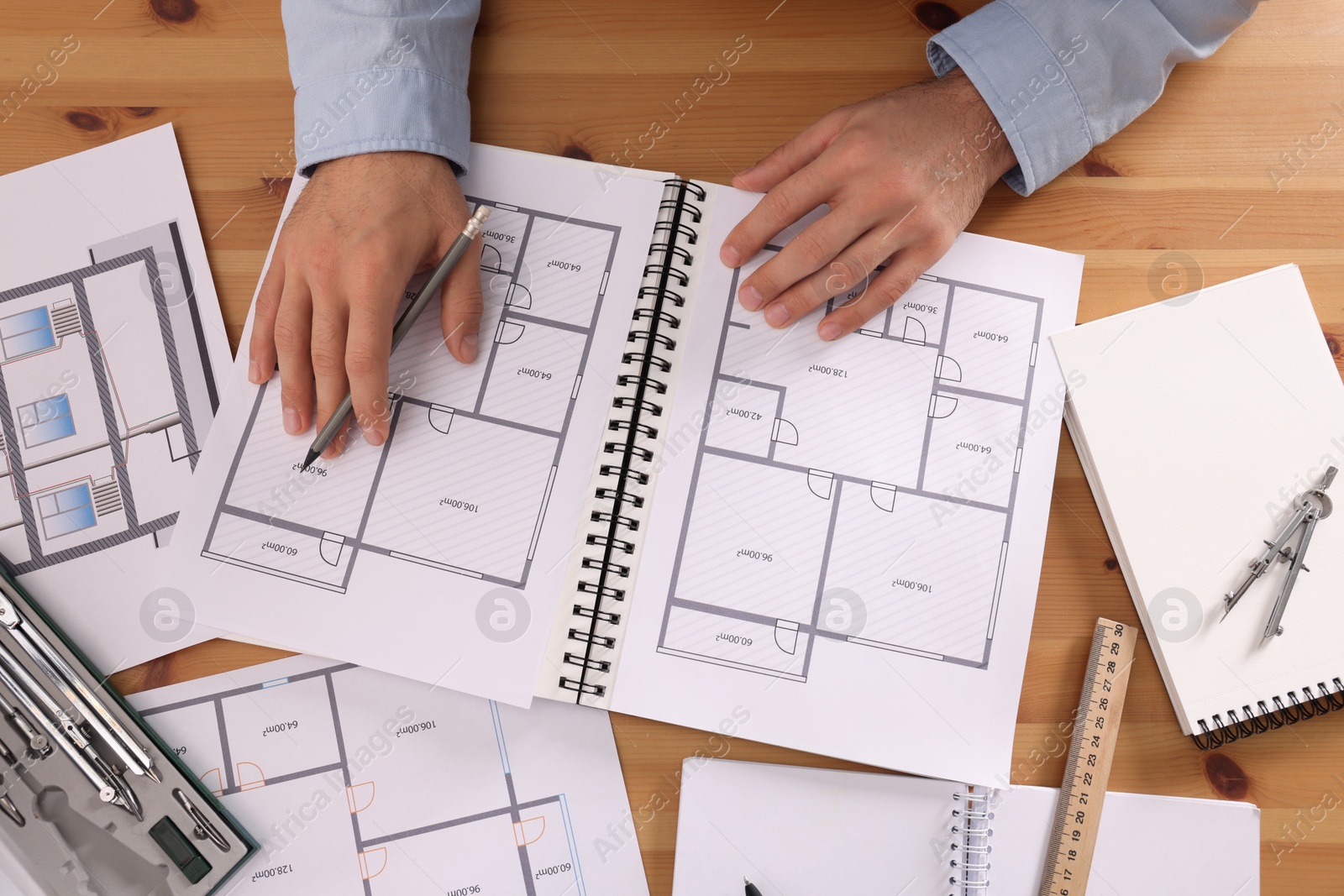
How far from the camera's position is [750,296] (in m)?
0.77

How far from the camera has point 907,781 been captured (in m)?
Answer: 0.70

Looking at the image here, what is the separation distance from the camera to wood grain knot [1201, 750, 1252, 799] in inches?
27.5

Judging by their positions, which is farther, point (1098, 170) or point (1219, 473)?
point (1098, 170)

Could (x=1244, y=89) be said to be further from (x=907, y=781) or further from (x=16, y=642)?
(x=16, y=642)

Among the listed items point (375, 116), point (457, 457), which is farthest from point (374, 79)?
point (457, 457)

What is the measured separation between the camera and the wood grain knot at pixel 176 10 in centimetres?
86

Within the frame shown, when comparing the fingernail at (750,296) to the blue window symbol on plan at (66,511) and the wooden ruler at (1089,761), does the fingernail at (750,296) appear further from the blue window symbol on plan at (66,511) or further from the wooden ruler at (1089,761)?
the blue window symbol on plan at (66,511)

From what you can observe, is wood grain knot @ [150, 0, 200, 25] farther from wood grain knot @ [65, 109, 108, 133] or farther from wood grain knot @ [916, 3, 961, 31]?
wood grain knot @ [916, 3, 961, 31]

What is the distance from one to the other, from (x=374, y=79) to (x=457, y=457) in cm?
40

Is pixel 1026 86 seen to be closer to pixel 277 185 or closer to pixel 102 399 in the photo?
pixel 277 185

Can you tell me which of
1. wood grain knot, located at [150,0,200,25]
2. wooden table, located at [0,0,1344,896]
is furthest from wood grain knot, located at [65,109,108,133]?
wood grain knot, located at [150,0,200,25]

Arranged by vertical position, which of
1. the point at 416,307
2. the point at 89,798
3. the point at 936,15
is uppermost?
the point at 936,15

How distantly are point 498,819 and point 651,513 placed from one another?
1.04 feet

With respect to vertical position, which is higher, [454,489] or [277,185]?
[277,185]
